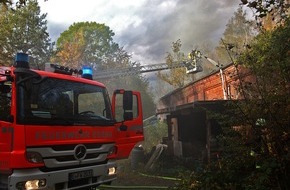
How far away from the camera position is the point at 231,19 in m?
51.9

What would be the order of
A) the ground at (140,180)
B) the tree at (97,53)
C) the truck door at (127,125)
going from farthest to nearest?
1. the tree at (97,53)
2. the ground at (140,180)
3. the truck door at (127,125)

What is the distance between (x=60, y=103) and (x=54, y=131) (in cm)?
62

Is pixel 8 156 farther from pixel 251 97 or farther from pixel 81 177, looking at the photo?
pixel 251 97

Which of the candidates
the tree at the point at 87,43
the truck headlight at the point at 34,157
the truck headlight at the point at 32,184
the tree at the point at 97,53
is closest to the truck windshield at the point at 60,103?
the truck headlight at the point at 34,157

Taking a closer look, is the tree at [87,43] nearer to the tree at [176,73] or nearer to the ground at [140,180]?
the tree at [176,73]

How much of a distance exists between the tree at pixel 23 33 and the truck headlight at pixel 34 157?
27.1 metres

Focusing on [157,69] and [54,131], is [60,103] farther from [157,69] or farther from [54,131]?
[157,69]

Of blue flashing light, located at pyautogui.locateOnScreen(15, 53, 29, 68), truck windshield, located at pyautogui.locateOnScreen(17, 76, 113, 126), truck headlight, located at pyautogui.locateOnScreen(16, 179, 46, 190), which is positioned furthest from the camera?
blue flashing light, located at pyautogui.locateOnScreen(15, 53, 29, 68)

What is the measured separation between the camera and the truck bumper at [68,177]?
4777 millimetres

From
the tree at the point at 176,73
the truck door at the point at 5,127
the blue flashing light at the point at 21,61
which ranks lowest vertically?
the truck door at the point at 5,127

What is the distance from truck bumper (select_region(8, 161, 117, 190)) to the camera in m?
4.78

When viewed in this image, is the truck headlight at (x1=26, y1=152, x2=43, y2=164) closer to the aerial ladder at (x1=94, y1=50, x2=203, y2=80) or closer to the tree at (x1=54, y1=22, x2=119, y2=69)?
the aerial ladder at (x1=94, y1=50, x2=203, y2=80)

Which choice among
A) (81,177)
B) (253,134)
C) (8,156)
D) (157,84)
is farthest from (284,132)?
(157,84)

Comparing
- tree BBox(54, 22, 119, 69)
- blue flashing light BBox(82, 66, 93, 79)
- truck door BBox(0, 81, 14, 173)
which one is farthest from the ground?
tree BBox(54, 22, 119, 69)
